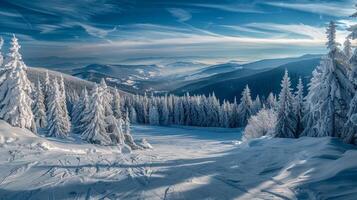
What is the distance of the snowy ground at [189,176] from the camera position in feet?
51.3

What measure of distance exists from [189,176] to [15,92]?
27189 millimetres

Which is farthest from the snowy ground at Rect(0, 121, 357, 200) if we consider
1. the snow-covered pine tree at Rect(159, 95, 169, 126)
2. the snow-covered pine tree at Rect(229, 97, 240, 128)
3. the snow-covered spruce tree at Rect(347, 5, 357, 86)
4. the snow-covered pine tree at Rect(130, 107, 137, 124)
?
the snow-covered pine tree at Rect(159, 95, 169, 126)

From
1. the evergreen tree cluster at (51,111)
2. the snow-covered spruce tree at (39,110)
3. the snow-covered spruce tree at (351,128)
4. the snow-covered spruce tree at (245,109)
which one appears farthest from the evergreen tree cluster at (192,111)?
the snow-covered spruce tree at (351,128)

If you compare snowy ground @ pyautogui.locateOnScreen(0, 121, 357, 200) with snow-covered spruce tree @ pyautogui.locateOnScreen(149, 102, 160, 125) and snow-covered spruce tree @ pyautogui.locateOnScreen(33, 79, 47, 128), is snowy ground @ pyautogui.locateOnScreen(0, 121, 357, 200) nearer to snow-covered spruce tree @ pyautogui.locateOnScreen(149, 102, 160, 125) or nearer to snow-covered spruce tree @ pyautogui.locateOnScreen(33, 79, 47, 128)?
snow-covered spruce tree @ pyautogui.locateOnScreen(33, 79, 47, 128)

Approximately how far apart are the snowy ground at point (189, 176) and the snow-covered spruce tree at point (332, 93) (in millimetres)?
10435

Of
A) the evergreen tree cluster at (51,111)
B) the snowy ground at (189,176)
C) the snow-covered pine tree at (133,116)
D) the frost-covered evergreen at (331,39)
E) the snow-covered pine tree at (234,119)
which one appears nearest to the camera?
the snowy ground at (189,176)

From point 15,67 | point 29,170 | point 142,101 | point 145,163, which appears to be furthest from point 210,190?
point 142,101

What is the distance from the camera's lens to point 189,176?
18.8 metres

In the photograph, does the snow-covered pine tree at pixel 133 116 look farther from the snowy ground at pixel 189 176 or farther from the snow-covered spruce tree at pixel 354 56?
the snow-covered spruce tree at pixel 354 56

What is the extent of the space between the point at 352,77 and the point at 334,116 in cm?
1107

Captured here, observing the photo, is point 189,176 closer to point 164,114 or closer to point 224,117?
point 224,117

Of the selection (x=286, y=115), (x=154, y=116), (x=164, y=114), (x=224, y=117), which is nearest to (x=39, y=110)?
(x=286, y=115)

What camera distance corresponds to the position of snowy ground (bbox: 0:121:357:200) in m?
15.6

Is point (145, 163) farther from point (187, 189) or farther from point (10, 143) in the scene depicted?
point (10, 143)
